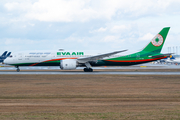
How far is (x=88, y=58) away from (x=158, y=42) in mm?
13093

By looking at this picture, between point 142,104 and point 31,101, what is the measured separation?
594 cm

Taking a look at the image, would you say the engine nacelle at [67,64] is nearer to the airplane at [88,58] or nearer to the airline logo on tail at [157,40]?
the airplane at [88,58]

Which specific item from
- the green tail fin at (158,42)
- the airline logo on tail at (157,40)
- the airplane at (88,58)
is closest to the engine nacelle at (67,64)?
the airplane at (88,58)

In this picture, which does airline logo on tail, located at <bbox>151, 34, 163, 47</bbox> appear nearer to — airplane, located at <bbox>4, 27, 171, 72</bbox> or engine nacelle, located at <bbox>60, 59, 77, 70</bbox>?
airplane, located at <bbox>4, 27, 171, 72</bbox>

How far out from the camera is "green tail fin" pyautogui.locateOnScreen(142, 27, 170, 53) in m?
43.4

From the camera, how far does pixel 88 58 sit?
40312 millimetres

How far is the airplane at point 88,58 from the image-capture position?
1623 inches

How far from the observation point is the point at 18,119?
935 cm

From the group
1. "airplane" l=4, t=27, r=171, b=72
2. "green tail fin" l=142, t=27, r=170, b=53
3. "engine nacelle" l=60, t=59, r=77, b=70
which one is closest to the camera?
"engine nacelle" l=60, t=59, r=77, b=70

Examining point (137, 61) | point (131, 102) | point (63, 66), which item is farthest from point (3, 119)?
point (137, 61)

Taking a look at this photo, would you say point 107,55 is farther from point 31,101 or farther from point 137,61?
point 31,101

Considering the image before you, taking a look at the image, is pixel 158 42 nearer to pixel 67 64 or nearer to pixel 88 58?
pixel 88 58

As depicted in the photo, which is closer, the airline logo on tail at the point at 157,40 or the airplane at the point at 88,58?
the airplane at the point at 88,58

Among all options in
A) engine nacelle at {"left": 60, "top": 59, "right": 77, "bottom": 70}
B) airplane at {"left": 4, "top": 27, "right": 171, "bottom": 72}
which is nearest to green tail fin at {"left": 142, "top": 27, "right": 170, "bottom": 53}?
airplane at {"left": 4, "top": 27, "right": 171, "bottom": 72}
